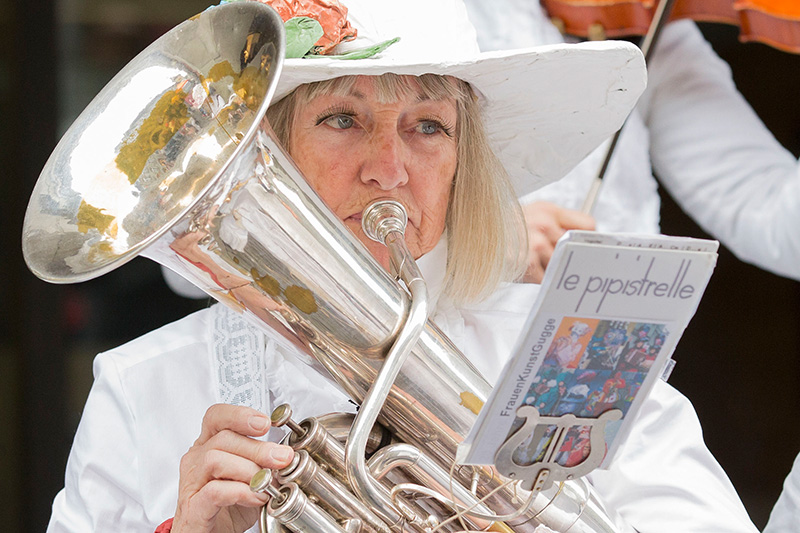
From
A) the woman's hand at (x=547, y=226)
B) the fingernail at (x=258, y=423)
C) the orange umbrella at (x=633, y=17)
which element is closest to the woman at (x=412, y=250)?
the fingernail at (x=258, y=423)

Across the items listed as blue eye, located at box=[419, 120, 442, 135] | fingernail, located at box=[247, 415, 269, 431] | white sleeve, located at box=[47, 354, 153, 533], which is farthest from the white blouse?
fingernail, located at box=[247, 415, 269, 431]

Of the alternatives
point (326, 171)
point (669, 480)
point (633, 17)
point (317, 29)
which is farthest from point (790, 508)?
point (633, 17)

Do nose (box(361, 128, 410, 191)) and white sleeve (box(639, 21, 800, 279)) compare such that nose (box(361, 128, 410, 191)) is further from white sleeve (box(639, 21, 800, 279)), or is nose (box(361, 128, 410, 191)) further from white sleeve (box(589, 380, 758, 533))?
white sleeve (box(639, 21, 800, 279))

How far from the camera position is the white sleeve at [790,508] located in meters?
1.41

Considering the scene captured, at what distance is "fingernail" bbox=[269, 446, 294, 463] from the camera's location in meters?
1.03

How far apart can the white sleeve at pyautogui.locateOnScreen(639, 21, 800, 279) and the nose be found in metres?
1.18

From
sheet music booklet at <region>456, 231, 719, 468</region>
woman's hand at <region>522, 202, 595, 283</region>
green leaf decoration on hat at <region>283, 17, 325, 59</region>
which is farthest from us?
woman's hand at <region>522, 202, 595, 283</region>

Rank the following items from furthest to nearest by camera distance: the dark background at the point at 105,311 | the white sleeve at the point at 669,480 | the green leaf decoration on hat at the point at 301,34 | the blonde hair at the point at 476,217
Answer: the dark background at the point at 105,311 < the blonde hair at the point at 476,217 < the white sleeve at the point at 669,480 < the green leaf decoration on hat at the point at 301,34

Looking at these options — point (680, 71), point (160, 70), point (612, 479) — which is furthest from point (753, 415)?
point (160, 70)

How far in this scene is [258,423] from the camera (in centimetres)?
107

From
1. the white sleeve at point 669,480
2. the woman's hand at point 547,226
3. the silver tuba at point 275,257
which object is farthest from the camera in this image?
the woman's hand at point 547,226

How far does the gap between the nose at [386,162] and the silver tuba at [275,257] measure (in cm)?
11

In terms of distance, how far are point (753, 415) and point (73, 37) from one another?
80.7 inches

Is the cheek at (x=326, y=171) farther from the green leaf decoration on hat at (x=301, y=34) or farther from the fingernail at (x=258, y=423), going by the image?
the fingernail at (x=258, y=423)
